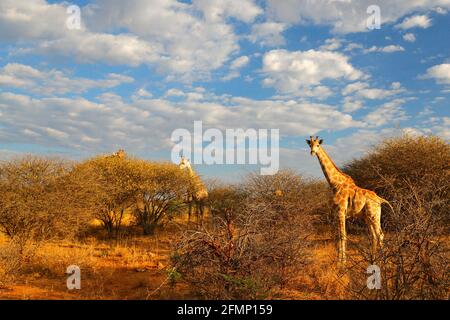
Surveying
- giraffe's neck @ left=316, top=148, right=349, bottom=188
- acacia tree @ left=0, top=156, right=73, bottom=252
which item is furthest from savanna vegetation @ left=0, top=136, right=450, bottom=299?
giraffe's neck @ left=316, top=148, right=349, bottom=188

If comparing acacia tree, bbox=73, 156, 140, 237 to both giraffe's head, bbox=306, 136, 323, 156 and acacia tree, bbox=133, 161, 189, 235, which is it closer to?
acacia tree, bbox=133, 161, 189, 235

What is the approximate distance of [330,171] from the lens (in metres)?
12.8

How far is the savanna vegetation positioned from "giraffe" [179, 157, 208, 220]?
1.12 metres

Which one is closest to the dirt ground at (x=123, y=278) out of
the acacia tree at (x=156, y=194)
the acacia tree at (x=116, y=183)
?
the acacia tree at (x=116, y=183)

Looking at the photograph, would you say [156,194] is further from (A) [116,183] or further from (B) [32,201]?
(B) [32,201]

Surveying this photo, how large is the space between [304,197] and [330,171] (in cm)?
390

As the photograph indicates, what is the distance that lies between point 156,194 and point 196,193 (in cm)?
312

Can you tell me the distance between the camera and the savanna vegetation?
19.1 ft

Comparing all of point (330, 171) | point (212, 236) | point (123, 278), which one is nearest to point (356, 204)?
point (330, 171)

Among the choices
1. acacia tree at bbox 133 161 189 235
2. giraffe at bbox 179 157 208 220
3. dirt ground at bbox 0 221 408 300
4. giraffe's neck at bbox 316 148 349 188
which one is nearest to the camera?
dirt ground at bbox 0 221 408 300

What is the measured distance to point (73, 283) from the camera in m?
9.71

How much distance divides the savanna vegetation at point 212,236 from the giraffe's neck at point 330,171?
990mm
